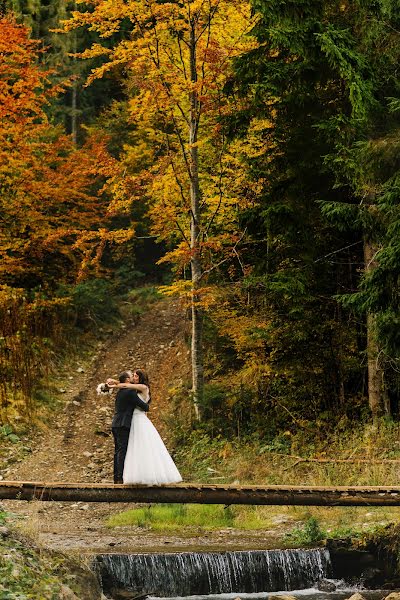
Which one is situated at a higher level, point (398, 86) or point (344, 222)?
point (398, 86)

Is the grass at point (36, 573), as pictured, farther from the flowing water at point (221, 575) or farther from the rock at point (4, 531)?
the flowing water at point (221, 575)

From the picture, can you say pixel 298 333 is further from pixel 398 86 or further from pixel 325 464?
pixel 398 86

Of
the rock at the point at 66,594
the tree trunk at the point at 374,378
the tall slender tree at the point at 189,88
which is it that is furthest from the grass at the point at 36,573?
the tall slender tree at the point at 189,88

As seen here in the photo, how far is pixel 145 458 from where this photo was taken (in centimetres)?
1305

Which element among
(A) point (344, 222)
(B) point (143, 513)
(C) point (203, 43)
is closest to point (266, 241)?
(A) point (344, 222)

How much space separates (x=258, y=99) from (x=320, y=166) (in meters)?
1.76

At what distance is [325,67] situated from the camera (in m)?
17.6

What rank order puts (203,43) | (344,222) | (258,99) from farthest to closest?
(203,43), (258,99), (344,222)

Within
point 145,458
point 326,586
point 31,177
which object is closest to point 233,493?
point 145,458

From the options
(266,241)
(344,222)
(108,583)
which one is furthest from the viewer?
(266,241)

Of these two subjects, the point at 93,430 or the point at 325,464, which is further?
the point at 93,430

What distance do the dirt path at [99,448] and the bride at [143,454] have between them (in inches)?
51.3

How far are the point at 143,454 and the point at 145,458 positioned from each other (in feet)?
0.21

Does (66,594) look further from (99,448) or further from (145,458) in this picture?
(99,448)
